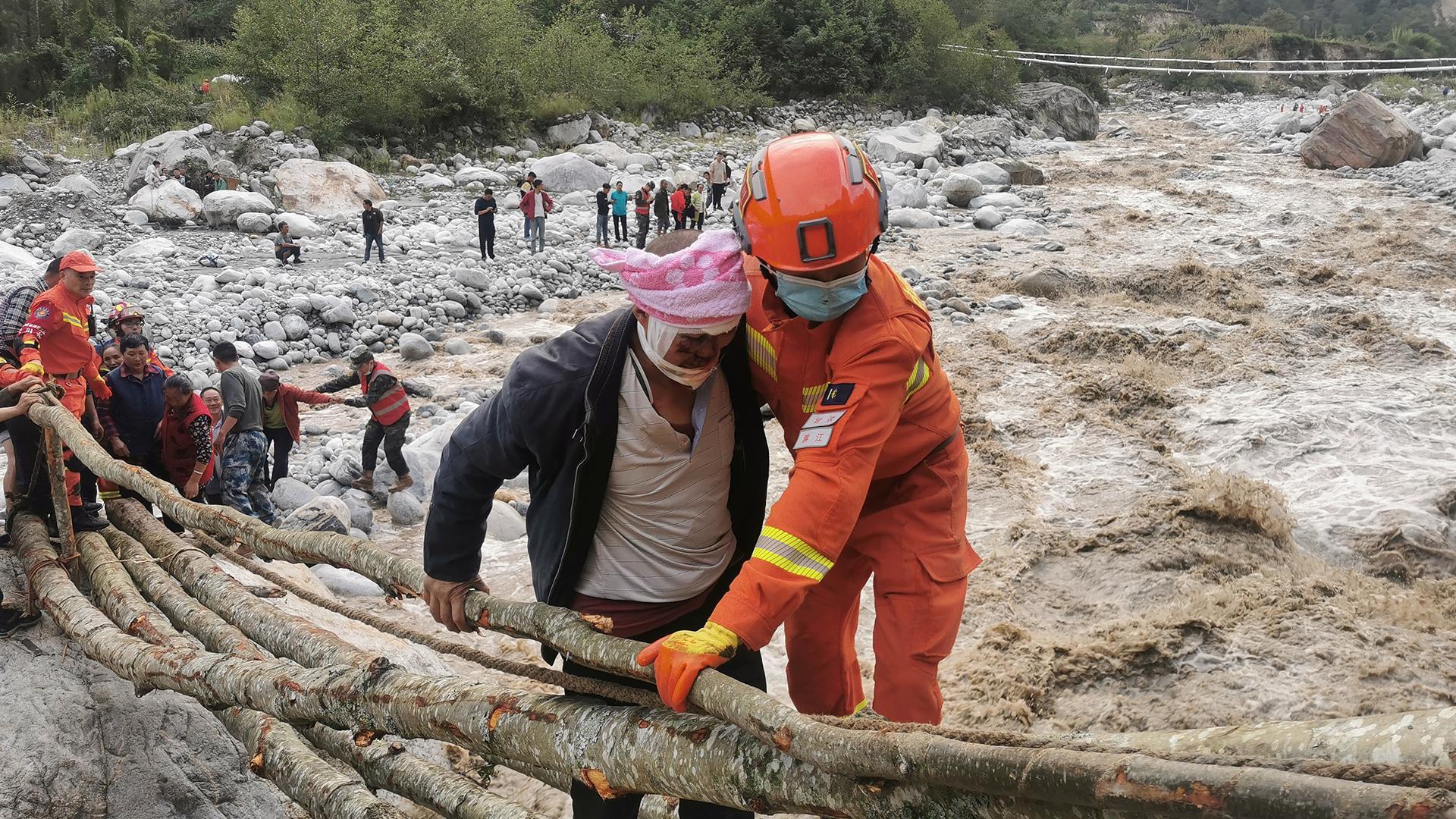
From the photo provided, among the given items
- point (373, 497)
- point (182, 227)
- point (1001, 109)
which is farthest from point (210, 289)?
point (1001, 109)

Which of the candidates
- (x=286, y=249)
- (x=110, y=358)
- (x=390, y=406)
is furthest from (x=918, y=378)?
(x=286, y=249)

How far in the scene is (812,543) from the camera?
83.8 inches

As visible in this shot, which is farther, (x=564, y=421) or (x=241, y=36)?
(x=241, y=36)

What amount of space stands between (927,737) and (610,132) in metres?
23.8

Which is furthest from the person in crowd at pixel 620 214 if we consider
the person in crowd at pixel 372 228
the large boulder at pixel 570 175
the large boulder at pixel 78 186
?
the large boulder at pixel 78 186

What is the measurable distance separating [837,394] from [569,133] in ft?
72.5

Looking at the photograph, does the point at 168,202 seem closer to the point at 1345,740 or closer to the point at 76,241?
Result: the point at 76,241

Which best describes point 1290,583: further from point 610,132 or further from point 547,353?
point 610,132

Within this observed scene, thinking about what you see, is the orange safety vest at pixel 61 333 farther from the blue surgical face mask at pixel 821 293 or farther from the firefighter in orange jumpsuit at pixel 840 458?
the blue surgical face mask at pixel 821 293

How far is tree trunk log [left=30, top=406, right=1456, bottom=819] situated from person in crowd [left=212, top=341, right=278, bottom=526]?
3.64m

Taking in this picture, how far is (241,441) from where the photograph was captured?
6.31m

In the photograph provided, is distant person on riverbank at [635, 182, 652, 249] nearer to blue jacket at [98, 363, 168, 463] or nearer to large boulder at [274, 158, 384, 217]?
large boulder at [274, 158, 384, 217]

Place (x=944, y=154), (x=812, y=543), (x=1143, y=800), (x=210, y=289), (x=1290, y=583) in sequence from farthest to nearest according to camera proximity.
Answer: (x=944, y=154), (x=210, y=289), (x=1290, y=583), (x=812, y=543), (x=1143, y=800)

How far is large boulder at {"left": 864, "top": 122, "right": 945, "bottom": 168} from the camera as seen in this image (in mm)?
22031
